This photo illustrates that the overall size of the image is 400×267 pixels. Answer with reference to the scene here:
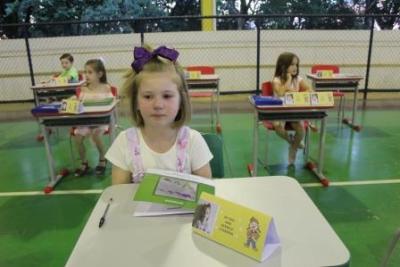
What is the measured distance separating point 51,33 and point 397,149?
621cm

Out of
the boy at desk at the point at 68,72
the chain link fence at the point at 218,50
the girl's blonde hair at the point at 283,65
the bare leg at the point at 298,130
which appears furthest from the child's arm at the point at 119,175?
the chain link fence at the point at 218,50

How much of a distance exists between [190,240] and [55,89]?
4.14 m

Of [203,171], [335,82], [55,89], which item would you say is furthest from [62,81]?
[203,171]

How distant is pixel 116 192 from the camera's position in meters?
1.42

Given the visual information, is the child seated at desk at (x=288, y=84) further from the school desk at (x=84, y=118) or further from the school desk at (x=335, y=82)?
the school desk at (x=84, y=118)

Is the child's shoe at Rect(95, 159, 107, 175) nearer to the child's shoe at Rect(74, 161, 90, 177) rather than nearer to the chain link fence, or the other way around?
the child's shoe at Rect(74, 161, 90, 177)

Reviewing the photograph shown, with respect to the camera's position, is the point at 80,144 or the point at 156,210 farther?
the point at 80,144

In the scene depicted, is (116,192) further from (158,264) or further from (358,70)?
(358,70)

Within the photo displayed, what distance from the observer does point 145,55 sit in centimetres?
153

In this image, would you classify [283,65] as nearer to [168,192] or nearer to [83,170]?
[83,170]

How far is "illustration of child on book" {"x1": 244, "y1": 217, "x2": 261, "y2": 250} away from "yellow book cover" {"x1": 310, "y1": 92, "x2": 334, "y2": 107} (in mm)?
2235

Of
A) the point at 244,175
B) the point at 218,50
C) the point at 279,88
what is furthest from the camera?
the point at 218,50

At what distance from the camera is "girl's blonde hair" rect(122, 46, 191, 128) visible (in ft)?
4.96

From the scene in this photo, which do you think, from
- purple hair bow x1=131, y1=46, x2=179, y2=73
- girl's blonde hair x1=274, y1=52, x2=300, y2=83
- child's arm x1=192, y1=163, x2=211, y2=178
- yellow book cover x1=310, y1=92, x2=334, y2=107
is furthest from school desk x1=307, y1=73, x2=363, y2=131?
purple hair bow x1=131, y1=46, x2=179, y2=73
